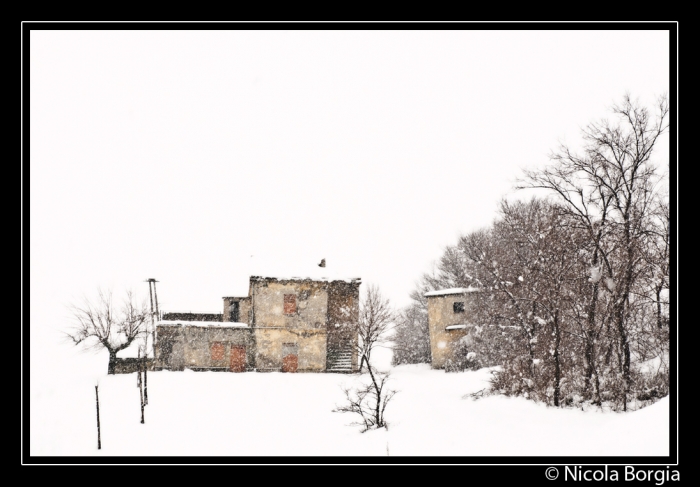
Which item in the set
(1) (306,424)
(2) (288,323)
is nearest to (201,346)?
(2) (288,323)

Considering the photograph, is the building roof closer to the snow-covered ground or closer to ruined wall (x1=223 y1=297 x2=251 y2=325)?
ruined wall (x1=223 y1=297 x2=251 y2=325)

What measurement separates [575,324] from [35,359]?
21998mm

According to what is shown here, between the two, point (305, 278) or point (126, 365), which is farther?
point (305, 278)

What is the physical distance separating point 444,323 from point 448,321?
317 millimetres

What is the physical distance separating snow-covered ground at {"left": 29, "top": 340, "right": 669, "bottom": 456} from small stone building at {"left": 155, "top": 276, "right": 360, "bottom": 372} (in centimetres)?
581

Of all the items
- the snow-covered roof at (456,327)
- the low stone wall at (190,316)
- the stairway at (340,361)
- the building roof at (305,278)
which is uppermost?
the building roof at (305,278)

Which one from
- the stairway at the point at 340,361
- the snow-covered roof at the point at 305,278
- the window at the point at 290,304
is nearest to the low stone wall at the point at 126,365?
the snow-covered roof at the point at 305,278

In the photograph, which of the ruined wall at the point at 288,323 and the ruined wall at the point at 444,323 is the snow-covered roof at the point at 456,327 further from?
the ruined wall at the point at 288,323

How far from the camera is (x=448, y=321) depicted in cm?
3422

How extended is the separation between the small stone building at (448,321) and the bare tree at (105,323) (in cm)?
1882

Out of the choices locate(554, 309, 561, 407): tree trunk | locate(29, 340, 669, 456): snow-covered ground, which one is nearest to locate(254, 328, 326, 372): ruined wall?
locate(29, 340, 669, 456): snow-covered ground

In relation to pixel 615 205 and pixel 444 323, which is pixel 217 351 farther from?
pixel 615 205

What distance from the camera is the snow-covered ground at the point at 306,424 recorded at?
11.4 meters
